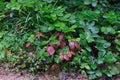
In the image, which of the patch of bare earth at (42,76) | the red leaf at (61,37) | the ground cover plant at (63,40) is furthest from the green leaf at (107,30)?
the patch of bare earth at (42,76)

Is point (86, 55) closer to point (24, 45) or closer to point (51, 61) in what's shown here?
point (51, 61)

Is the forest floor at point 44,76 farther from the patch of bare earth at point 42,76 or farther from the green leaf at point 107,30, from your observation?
the green leaf at point 107,30

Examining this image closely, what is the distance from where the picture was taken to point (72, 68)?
343 centimetres

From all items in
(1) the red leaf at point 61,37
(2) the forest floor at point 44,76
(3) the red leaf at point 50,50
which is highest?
(1) the red leaf at point 61,37

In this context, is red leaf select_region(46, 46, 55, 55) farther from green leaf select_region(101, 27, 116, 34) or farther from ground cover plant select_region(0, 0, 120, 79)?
green leaf select_region(101, 27, 116, 34)

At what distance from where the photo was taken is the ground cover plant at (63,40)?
3352 mm

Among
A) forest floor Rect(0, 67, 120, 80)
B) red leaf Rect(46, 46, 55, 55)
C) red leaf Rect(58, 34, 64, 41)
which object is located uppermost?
red leaf Rect(58, 34, 64, 41)

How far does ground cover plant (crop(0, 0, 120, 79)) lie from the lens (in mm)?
3352

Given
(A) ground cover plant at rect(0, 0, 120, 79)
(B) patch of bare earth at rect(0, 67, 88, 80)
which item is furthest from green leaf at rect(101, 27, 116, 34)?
(B) patch of bare earth at rect(0, 67, 88, 80)

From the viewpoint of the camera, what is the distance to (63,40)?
340 centimetres

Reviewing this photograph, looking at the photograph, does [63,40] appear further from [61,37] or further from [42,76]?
[42,76]

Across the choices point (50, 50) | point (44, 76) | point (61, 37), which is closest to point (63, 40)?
point (61, 37)

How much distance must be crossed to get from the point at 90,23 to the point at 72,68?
62 centimetres

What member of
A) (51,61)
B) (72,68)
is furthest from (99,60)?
(51,61)
